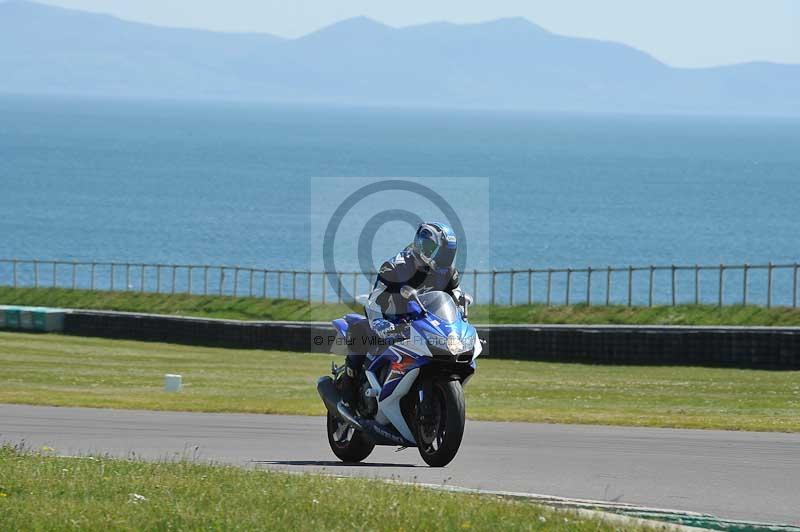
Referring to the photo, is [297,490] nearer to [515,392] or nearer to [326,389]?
[326,389]

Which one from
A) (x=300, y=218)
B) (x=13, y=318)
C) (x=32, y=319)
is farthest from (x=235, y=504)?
(x=300, y=218)

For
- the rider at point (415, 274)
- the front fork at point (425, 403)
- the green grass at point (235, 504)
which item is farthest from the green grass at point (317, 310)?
the green grass at point (235, 504)

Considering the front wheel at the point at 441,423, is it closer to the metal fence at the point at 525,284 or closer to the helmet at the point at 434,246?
the helmet at the point at 434,246

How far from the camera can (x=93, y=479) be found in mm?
11172

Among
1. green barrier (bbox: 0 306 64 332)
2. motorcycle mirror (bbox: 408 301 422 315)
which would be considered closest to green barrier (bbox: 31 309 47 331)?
green barrier (bbox: 0 306 64 332)

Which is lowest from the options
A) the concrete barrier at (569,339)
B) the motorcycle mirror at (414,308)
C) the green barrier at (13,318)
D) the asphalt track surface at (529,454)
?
the green barrier at (13,318)

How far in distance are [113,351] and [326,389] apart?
25296mm

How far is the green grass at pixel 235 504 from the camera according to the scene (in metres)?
9.35

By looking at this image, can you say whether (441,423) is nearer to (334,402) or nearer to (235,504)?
(334,402)

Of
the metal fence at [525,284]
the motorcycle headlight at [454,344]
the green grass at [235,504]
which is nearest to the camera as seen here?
the green grass at [235,504]

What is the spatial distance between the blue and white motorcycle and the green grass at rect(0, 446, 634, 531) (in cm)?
133

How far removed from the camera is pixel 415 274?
12.9m

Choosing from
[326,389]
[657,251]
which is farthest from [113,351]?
[657,251]

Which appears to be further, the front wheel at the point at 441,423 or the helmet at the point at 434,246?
the helmet at the point at 434,246
